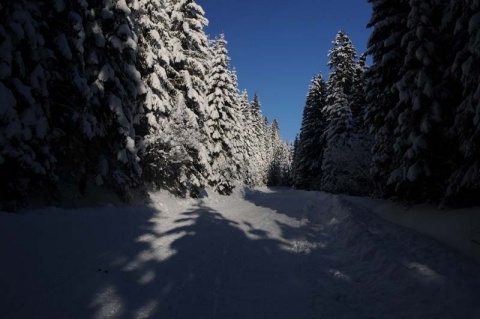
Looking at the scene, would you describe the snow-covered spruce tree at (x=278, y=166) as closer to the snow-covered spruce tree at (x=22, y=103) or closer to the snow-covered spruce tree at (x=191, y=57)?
the snow-covered spruce tree at (x=191, y=57)

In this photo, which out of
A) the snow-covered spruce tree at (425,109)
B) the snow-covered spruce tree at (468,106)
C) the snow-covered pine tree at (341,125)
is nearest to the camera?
the snow-covered spruce tree at (468,106)

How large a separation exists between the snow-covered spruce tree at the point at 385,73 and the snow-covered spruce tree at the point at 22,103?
1337 cm

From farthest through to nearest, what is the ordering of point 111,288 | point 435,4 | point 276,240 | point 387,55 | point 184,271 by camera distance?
point 387,55 → point 435,4 → point 276,240 → point 184,271 → point 111,288

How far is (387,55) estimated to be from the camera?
1492 centimetres

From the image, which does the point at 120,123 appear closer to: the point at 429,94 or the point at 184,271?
the point at 184,271

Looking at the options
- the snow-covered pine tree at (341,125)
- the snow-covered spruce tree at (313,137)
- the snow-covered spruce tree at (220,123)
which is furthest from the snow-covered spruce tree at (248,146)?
the snow-covered spruce tree at (220,123)

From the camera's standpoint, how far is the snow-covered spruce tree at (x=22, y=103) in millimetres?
8586

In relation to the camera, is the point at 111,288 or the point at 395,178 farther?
the point at 395,178

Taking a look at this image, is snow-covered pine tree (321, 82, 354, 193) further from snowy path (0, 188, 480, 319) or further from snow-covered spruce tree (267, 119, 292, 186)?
snow-covered spruce tree (267, 119, 292, 186)

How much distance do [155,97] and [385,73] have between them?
1145cm

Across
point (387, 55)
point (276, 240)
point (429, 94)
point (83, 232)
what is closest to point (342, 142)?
point (387, 55)

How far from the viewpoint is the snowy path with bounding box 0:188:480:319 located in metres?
5.54

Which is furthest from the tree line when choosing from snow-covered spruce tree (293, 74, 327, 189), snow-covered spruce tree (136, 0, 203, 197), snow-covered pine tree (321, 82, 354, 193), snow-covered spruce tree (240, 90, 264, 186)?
snow-covered spruce tree (240, 90, 264, 186)

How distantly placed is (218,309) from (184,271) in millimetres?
1913
